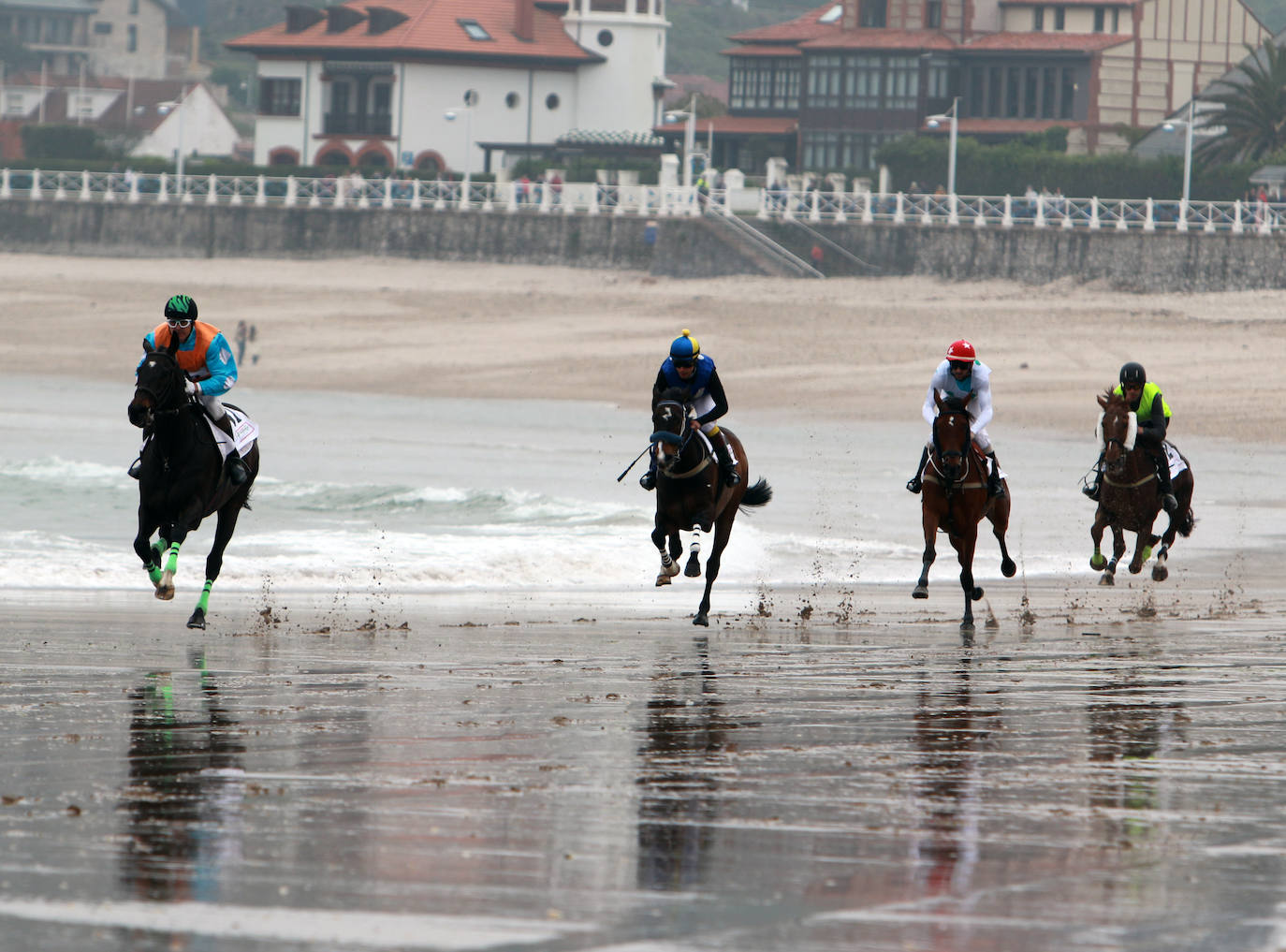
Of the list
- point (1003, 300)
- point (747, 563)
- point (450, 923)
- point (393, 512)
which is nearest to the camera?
point (450, 923)

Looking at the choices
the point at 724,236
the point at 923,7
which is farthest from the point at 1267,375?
the point at 923,7

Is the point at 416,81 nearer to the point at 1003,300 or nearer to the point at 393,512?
the point at 1003,300

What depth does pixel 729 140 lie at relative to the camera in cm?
8162

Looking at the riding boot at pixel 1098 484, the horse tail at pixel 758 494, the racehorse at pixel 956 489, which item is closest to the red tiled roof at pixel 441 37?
the riding boot at pixel 1098 484

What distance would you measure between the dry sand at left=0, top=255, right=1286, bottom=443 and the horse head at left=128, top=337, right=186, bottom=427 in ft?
85.9

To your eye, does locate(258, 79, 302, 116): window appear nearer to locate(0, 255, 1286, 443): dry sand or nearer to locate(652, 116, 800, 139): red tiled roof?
locate(652, 116, 800, 139): red tiled roof

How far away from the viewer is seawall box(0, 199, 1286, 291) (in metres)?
51.2

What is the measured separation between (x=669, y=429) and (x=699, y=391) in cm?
86

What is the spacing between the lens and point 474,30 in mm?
82875

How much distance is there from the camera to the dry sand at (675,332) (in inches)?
1628

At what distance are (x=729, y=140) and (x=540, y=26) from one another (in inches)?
419

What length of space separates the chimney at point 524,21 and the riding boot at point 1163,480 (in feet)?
231

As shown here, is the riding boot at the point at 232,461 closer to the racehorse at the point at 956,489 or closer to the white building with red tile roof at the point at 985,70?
the racehorse at the point at 956,489

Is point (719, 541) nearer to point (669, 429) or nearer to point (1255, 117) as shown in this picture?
point (669, 429)
